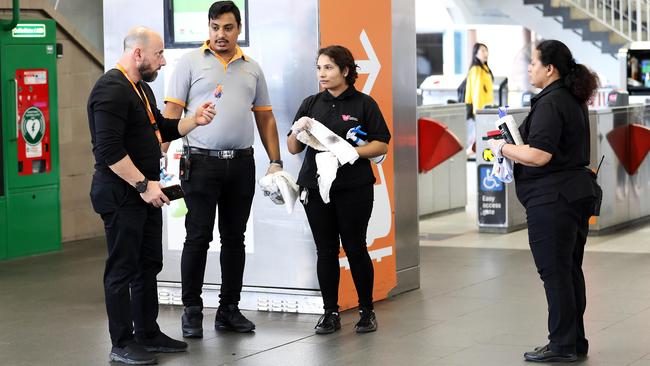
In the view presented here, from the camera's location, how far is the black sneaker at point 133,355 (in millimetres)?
6000

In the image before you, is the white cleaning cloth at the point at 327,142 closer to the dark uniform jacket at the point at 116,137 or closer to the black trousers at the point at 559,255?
the dark uniform jacket at the point at 116,137

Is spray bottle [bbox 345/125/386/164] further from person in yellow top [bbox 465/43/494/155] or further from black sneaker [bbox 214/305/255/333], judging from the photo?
person in yellow top [bbox 465/43/494/155]

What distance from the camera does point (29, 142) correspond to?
10312 millimetres

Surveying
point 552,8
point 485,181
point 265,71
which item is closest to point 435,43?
point 552,8

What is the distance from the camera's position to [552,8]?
23.0 m

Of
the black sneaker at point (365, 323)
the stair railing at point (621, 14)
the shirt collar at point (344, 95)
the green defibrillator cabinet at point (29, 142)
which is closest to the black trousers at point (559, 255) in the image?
the black sneaker at point (365, 323)

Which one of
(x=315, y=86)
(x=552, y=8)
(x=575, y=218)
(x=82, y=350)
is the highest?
(x=552, y=8)

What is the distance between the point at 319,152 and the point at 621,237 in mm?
5201

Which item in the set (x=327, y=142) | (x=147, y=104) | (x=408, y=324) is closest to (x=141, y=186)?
(x=147, y=104)

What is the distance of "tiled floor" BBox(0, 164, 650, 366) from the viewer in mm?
6164

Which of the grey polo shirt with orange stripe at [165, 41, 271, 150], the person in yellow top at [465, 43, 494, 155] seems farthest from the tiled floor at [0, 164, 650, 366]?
the person in yellow top at [465, 43, 494, 155]

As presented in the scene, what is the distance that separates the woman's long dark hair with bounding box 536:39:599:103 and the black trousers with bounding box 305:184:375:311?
136cm

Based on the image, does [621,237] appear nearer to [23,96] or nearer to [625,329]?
[625,329]

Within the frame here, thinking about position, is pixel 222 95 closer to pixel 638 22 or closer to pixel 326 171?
pixel 326 171
